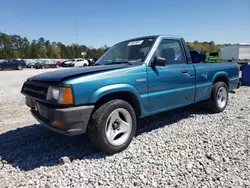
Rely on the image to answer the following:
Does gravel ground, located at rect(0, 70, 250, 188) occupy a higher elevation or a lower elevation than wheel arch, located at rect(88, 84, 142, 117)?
lower

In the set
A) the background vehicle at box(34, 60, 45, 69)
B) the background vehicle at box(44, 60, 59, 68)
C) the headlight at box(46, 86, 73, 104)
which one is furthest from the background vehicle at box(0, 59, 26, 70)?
the headlight at box(46, 86, 73, 104)

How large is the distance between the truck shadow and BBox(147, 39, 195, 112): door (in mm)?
687

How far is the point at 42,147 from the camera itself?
10.9 ft

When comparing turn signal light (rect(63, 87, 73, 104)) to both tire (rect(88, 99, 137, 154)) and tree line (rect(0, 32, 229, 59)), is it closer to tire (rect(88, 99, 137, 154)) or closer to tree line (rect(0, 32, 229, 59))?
tire (rect(88, 99, 137, 154))

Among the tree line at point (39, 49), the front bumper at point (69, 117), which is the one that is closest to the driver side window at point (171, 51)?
the front bumper at point (69, 117)

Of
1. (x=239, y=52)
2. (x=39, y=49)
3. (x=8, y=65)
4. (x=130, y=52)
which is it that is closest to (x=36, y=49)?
(x=39, y=49)

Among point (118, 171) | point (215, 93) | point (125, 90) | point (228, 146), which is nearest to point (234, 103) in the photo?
point (215, 93)

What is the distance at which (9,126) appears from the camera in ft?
14.6

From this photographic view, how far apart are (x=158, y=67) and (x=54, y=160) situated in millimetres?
2255

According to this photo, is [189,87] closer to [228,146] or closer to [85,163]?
[228,146]

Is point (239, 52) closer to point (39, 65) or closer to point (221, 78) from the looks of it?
point (221, 78)

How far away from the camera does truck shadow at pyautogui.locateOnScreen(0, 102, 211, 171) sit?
2896 millimetres

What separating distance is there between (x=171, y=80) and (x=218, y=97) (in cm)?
213

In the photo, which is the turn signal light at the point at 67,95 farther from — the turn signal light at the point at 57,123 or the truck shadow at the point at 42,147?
the truck shadow at the point at 42,147
